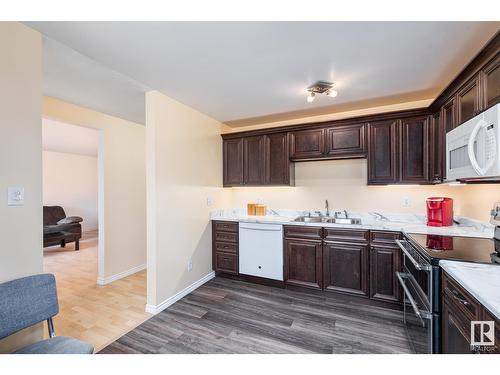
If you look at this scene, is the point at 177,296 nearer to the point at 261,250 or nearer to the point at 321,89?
the point at 261,250

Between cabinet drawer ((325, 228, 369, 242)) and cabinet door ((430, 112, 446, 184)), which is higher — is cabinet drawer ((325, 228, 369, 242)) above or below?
below

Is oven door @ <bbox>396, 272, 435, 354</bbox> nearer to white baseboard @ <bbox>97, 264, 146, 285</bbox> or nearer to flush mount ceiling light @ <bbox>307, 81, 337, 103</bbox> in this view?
flush mount ceiling light @ <bbox>307, 81, 337, 103</bbox>

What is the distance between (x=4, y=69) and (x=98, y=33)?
0.60m

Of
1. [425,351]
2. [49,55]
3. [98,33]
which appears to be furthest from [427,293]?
[49,55]

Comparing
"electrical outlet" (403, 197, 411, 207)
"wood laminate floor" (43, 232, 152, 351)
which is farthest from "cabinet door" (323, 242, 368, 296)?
"wood laminate floor" (43, 232, 152, 351)

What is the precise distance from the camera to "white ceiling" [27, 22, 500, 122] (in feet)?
5.10

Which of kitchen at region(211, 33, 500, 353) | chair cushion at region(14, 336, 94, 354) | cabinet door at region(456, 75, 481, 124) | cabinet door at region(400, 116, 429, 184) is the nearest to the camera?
chair cushion at region(14, 336, 94, 354)

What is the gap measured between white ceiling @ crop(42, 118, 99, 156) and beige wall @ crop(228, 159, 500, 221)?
10.4ft

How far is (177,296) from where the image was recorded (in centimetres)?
280

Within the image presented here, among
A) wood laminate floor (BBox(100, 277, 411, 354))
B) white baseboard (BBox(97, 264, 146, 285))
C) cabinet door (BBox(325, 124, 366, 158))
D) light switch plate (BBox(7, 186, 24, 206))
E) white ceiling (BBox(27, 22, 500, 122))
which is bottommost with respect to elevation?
wood laminate floor (BBox(100, 277, 411, 354))

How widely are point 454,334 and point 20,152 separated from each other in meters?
2.84

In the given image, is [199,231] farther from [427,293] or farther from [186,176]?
[427,293]
